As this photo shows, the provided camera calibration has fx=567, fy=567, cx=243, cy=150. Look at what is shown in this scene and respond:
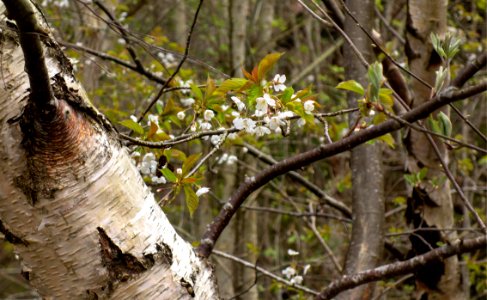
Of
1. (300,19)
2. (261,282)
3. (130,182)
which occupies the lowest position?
(261,282)

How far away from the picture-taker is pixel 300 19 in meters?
6.42

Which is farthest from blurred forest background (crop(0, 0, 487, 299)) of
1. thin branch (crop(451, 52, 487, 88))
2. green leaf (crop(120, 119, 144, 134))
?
thin branch (crop(451, 52, 487, 88))

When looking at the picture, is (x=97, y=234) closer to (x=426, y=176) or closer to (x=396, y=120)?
(x=396, y=120)

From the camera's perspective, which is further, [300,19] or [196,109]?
[300,19]

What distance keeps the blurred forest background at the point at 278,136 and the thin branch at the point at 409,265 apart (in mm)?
597

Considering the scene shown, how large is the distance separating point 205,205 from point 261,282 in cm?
144

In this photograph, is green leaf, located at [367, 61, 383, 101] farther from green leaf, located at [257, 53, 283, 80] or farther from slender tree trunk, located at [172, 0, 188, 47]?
slender tree trunk, located at [172, 0, 188, 47]

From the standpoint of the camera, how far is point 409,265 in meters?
1.50

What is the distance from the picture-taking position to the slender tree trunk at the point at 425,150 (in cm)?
226

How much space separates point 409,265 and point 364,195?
83 centimetres

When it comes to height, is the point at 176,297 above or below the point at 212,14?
below

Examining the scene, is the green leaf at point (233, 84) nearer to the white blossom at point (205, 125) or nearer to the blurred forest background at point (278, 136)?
the white blossom at point (205, 125)

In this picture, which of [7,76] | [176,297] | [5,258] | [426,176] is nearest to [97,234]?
[176,297]

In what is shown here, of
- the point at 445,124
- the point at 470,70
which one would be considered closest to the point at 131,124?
the point at 445,124
